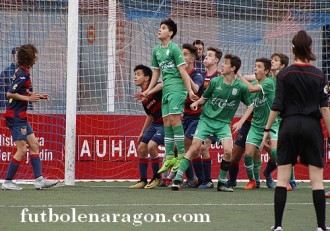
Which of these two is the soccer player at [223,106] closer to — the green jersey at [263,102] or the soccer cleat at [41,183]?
the green jersey at [263,102]

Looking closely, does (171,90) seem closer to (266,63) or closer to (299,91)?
(266,63)

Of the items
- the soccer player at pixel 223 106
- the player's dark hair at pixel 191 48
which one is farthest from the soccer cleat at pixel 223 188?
the player's dark hair at pixel 191 48

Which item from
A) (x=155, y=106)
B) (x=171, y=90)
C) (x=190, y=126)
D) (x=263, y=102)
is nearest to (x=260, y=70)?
(x=263, y=102)

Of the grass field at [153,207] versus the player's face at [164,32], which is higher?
the player's face at [164,32]

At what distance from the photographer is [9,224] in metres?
7.77

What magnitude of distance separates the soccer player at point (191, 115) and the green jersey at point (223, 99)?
58cm

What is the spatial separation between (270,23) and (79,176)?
167 inches

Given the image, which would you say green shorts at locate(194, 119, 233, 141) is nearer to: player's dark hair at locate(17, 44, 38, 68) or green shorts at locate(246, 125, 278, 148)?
green shorts at locate(246, 125, 278, 148)

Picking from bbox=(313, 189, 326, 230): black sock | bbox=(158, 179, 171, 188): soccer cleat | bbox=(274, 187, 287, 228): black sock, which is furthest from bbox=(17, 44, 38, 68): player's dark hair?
bbox=(313, 189, 326, 230): black sock

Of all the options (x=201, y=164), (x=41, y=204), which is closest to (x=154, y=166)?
(x=201, y=164)

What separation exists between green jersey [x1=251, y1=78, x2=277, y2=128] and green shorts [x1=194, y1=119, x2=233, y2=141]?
842 millimetres

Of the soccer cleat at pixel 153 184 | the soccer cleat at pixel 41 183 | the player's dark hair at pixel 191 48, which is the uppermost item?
the player's dark hair at pixel 191 48

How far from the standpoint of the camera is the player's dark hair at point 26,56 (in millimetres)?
11586

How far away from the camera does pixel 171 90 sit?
1196 centimetres
